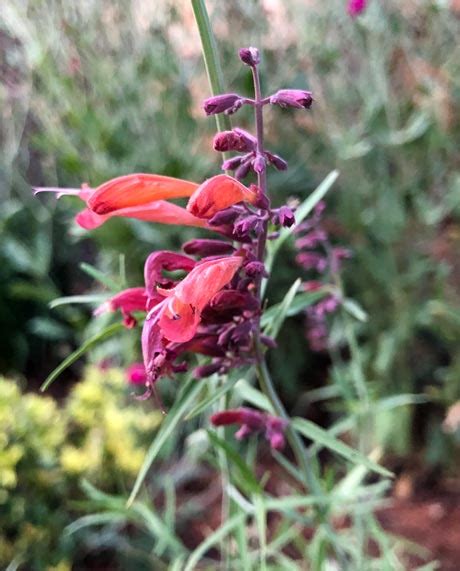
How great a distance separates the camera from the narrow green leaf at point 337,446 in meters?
0.77

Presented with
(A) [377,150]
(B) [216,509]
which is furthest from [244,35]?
(B) [216,509]

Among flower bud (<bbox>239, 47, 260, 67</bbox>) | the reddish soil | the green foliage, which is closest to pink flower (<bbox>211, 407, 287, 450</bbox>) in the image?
flower bud (<bbox>239, 47, 260, 67</bbox>)

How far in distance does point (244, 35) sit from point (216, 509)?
59.5 inches

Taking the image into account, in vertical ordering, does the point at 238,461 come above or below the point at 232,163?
below

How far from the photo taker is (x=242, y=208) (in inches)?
28.4

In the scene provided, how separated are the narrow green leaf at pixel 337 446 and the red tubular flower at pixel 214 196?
1.03 ft

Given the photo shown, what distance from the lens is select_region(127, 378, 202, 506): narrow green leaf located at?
769mm

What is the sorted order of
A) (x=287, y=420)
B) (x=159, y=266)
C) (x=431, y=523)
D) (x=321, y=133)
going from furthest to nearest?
(x=321, y=133), (x=431, y=523), (x=287, y=420), (x=159, y=266)

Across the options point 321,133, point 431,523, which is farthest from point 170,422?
point 321,133

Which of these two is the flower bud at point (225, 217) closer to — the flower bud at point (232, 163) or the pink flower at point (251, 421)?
the flower bud at point (232, 163)

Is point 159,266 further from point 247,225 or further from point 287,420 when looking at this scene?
point 287,420

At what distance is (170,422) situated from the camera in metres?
0.79

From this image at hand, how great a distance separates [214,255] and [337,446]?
27cm

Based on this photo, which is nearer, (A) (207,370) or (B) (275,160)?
(B) (275,160)
